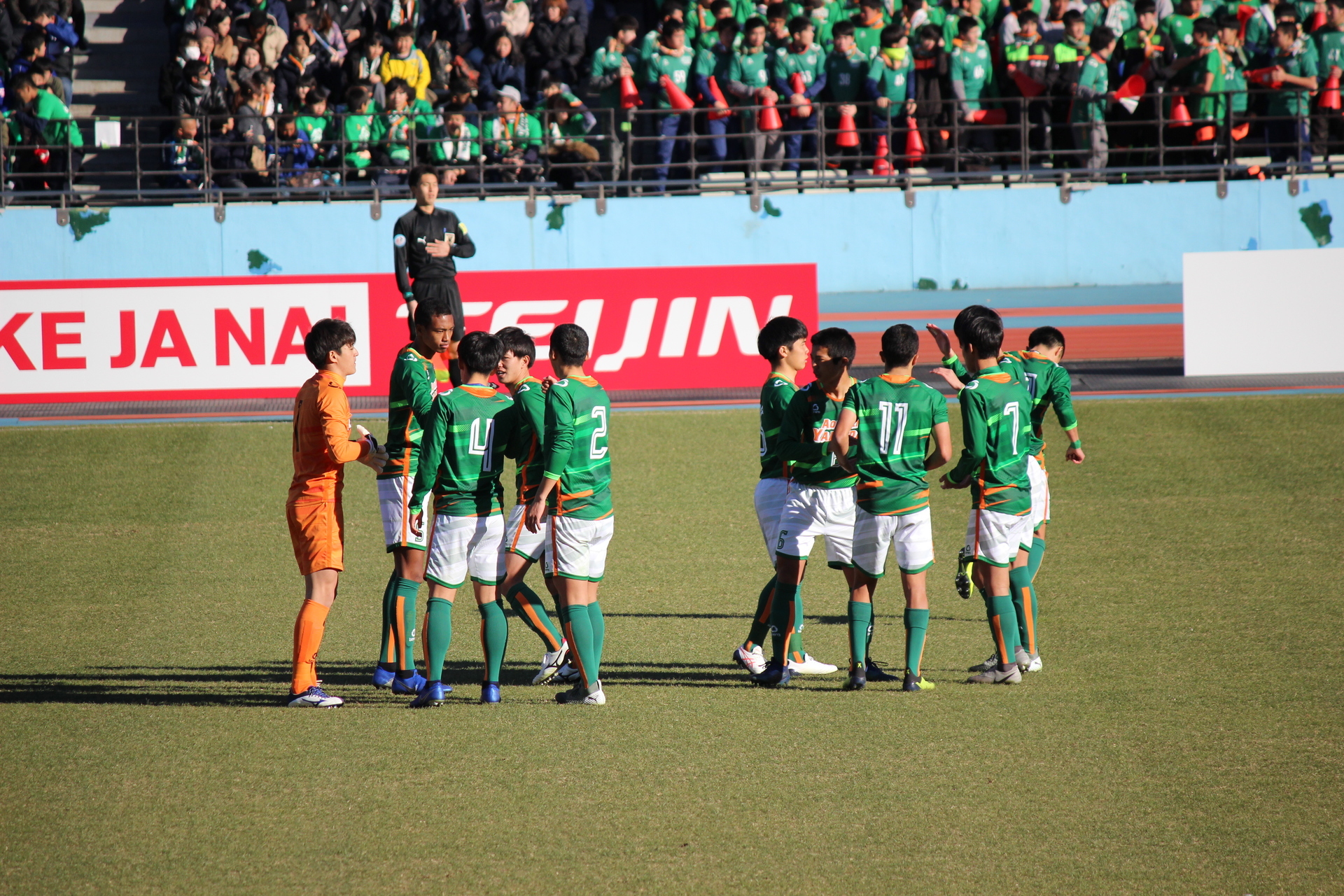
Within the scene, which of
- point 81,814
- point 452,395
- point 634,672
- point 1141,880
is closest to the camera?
point 1141,880

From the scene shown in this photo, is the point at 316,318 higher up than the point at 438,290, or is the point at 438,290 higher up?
the point at 438,290

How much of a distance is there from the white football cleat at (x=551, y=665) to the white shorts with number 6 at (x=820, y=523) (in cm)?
135

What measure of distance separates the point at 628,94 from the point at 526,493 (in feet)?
48.2

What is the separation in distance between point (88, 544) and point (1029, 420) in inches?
290

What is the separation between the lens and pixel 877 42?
20.1 metres

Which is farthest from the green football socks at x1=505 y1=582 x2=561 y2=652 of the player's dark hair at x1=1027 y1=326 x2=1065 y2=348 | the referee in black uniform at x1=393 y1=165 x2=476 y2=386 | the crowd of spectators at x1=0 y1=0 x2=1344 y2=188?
the crowd of spectators at x1=0 y1=0 x2=1344 y2=188

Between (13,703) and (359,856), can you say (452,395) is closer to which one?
(359,856)

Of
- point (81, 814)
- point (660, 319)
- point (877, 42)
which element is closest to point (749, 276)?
point (660, 319)

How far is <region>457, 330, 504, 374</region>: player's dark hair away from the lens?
20.5 ft

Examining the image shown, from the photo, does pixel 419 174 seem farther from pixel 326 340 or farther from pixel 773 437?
pixel 773 437

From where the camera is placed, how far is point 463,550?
630 cm

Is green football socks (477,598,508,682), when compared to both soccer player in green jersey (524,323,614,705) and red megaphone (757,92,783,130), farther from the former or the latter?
red megaphone (757,92,783,130)

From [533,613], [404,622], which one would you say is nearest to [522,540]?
[533,613]

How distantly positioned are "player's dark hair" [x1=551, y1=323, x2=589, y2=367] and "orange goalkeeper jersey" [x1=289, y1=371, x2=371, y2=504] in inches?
42.0
